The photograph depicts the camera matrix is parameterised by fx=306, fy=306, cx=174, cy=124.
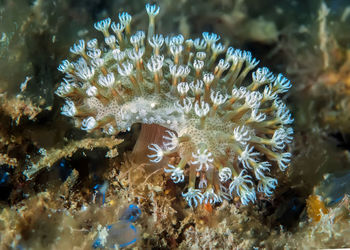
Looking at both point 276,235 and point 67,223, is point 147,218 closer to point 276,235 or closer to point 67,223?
point 67,223

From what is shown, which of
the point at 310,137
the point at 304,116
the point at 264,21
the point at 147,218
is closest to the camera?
the point at 147,218

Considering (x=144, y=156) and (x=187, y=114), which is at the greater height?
(x=187, y=114)

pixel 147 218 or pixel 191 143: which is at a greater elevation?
pixel 191 143

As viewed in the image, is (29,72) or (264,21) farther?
(264,21)

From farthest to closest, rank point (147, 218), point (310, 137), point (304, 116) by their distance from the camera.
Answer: point (304, 116)
point (310, 137)
point (147, 218)

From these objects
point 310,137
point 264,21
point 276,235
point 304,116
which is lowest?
point 276,235

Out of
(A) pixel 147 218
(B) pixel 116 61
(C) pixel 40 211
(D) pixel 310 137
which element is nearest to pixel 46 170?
(C) pixel 40 211

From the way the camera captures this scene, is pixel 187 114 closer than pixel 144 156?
Yes
